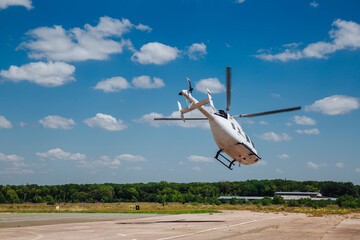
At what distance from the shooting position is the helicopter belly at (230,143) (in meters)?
29.2

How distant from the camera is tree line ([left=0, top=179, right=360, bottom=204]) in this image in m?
117

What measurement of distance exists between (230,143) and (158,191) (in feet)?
350

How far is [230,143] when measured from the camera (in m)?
29.6

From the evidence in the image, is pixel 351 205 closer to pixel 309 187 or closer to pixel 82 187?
pixel 309 187

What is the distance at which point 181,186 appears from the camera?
145m

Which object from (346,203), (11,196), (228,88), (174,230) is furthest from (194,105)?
(11,196)

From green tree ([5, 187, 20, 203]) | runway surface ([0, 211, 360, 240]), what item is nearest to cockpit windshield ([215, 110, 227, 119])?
runway surface ([0, 211, 360, 240])

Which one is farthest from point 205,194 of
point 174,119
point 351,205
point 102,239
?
point 102,239

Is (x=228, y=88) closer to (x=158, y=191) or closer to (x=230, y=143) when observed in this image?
(x=230, y=143)

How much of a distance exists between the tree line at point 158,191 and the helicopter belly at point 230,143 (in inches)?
2879

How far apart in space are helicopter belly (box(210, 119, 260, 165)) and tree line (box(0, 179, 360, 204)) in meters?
73.1

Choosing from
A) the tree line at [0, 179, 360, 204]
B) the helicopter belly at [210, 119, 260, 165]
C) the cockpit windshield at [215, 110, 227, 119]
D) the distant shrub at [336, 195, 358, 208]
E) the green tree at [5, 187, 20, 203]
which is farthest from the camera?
the tree line at [0, 179, 360, 204]

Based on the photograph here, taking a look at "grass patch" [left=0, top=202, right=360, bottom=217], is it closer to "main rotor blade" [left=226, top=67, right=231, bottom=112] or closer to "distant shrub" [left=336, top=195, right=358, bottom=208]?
"distant shrub" [left=336, top=195, right=358, bottom=208]

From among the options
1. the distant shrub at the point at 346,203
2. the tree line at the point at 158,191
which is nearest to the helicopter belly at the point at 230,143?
the distant shrub at the point at 346,203
